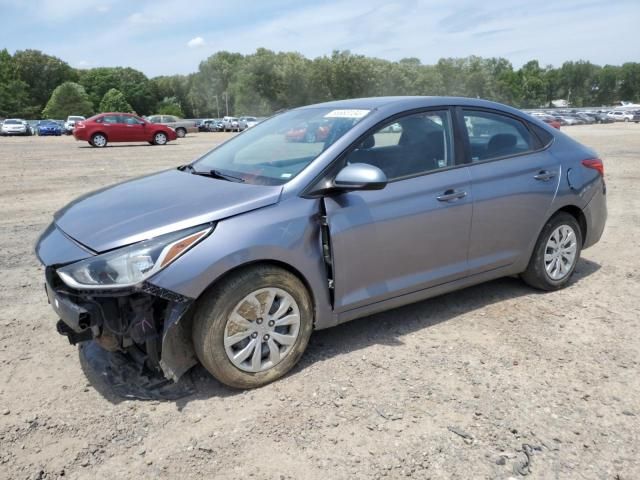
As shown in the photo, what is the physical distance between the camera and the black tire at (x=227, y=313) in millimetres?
3000

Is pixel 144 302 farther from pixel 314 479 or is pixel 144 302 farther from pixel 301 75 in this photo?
pixel 301 75

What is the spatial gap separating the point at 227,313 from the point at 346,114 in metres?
1.71

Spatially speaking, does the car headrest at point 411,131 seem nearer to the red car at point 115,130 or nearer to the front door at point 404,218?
the front door at point 404,218

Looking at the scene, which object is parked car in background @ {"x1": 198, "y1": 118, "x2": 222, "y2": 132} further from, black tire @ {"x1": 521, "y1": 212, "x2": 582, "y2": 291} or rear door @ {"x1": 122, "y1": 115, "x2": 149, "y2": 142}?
black tire @ {"x1": 521, "y1": 212, "x2": 582, "y2": 291}

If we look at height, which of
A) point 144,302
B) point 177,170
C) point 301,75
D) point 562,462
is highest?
point 301,75

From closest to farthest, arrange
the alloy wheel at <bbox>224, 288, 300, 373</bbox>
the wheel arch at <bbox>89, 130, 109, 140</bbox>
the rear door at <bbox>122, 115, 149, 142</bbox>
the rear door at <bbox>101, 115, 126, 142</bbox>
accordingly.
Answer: the alloy wheel at <bbox>224, 288, 300, 373</bbox>, the wheel arch at <bbox>89, 130, 109, 140</bbox>, the rear door at <bbox>101, 115, 126, 142</bbox>, the rear door at <bbox>122, 115, 149, 142</bbox>

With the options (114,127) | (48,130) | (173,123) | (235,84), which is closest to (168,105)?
(235,84)

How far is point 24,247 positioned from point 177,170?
10.1ft

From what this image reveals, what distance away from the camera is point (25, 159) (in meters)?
18.1

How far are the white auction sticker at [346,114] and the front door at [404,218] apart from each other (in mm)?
185

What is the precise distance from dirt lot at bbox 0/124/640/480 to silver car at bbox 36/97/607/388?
11.7 inches

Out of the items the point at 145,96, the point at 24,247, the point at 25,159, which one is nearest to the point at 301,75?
the point at 145,96

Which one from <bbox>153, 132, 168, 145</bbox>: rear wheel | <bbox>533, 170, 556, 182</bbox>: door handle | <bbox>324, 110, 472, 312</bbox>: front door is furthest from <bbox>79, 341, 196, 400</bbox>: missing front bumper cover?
<bbox>153, 132, 168, 145</bbox>: rear wheel

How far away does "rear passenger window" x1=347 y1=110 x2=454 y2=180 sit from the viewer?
3713mm
